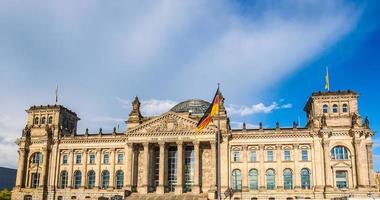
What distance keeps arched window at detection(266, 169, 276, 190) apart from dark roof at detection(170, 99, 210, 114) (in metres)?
20.8

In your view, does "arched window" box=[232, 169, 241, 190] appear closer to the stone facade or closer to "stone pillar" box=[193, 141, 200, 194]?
the stone facade

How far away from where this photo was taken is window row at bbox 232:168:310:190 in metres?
76.9

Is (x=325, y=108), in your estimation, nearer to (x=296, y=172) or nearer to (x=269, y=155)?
(x=296, y=172)

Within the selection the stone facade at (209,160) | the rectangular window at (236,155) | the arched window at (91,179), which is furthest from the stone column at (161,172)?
the arched window at (91,179)

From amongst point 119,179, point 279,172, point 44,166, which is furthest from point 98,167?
point 279,172

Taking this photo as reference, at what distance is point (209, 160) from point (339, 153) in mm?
24454

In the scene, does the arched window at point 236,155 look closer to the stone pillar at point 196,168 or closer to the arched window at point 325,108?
the stone pillar at point 196,168

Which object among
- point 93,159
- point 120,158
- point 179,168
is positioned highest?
point 120,158

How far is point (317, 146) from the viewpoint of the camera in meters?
76.8

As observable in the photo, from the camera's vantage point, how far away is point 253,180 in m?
78.6

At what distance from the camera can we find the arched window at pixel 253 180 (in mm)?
78250

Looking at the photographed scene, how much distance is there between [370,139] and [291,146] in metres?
14.1

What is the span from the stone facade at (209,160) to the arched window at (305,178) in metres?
0.18

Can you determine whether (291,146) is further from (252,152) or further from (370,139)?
(370,139)
